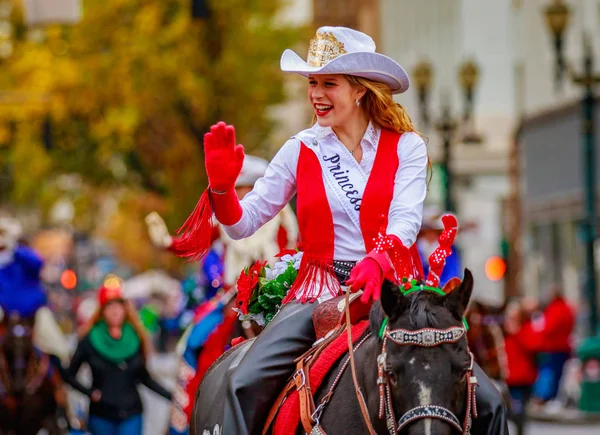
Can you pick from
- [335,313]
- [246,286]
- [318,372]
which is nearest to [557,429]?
[246,286]

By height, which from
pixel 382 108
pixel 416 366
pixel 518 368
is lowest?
pixel 518 368

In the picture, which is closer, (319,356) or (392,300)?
(392,300)

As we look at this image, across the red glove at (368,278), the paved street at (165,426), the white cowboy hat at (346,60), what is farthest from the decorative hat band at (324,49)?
the paved street at (165,426)

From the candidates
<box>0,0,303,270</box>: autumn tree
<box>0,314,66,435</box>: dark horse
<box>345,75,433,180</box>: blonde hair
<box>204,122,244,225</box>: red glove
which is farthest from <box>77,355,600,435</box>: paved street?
<box>204,122,244,225</box>: red glove

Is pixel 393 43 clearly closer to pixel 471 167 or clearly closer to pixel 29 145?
pixel 471 167

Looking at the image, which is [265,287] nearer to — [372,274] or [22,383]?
[372,274]

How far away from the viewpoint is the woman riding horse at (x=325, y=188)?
269 inches

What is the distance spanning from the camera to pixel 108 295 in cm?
1514

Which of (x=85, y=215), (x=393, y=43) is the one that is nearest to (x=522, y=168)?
(x=85, y=215)

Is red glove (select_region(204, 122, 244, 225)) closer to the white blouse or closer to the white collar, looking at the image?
the white blouse

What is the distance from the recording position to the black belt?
7012 millimetres

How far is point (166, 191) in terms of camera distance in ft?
131

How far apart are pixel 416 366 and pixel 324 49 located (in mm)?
1872

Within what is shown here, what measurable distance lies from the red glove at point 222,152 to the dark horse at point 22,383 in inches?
396
